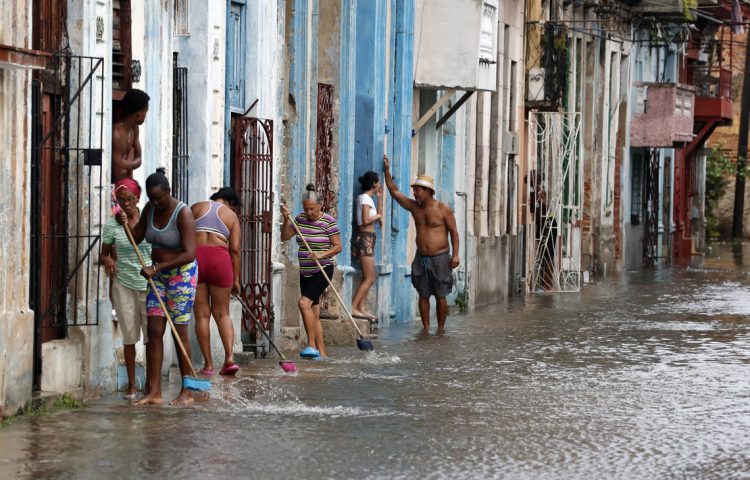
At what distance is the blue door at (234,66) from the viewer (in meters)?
16.8

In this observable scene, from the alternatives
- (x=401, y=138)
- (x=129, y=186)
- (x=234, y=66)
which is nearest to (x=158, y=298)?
(x=129, y=186)

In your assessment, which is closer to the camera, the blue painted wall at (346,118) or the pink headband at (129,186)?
the pink headband at (129,186)

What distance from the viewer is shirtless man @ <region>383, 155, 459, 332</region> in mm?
21172

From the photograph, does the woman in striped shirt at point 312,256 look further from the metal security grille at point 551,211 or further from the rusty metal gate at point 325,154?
the metal security grille at point 551,211

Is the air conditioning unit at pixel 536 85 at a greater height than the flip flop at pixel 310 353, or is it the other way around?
the air conditioning unit at pixel 536 85

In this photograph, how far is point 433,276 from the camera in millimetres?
21297

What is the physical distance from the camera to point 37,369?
1237cm

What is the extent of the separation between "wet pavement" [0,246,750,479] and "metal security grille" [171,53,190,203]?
5.62 ft

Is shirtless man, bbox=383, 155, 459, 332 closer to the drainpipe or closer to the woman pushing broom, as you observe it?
the drainpipe

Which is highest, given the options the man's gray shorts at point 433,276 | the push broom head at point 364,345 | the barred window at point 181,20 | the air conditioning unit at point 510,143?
the barred window at point 181,20

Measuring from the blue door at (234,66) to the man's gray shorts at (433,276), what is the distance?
453 cm

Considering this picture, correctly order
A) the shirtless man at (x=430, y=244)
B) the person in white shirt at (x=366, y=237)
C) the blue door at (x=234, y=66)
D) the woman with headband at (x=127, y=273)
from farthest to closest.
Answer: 1. the shirtless man at (x=430, y=244)
2. the person in white shirt at (x=366, y=237)
3. the blue door at (x=234, y=66)
4. the woman with headband at (x=127, y=273)

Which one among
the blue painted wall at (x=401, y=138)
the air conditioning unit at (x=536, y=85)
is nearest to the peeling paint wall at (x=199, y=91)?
the blue painted wall at (x=401, y=138)

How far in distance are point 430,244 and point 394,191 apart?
0.73 meters
